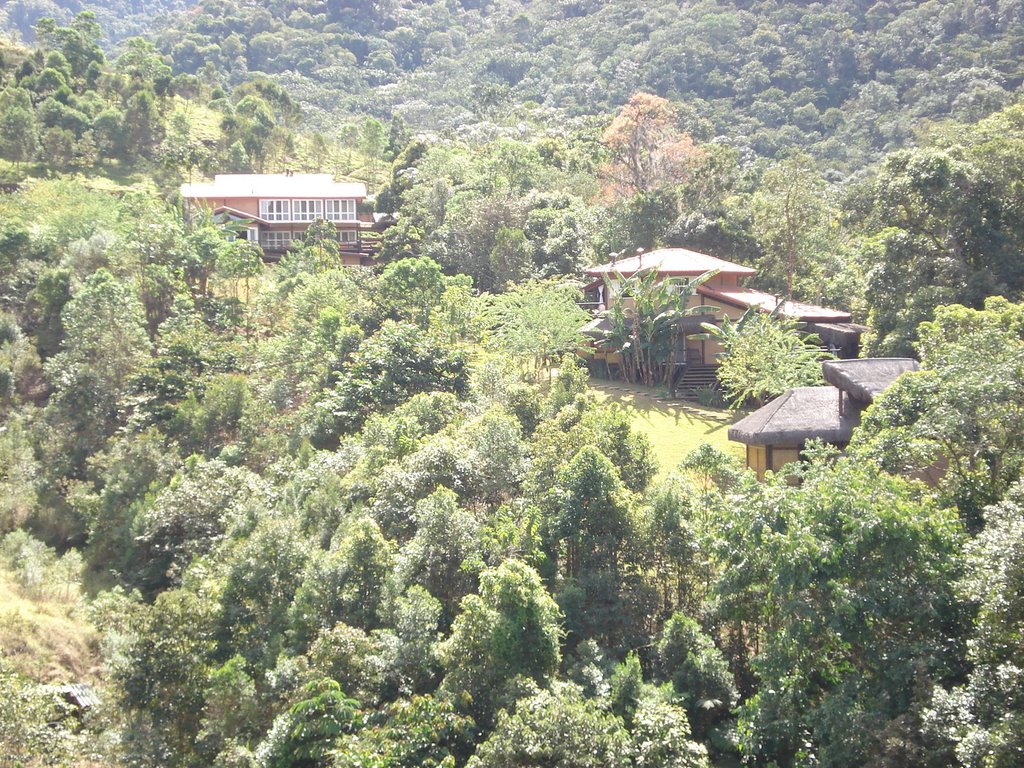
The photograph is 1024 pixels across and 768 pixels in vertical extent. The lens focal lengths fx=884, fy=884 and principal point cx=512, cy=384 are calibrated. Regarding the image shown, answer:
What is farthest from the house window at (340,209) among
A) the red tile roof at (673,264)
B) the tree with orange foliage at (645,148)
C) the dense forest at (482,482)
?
the red tile roof at (673,264)

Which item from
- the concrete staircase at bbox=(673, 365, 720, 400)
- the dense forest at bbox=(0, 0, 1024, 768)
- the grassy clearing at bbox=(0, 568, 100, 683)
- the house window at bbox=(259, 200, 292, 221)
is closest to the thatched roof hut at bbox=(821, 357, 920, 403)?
the dense forest at bbox=(0, 0, 1024, 768)

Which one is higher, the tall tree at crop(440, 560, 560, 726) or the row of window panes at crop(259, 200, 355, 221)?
the row of window panes at crop(259, 200, 355, 221)

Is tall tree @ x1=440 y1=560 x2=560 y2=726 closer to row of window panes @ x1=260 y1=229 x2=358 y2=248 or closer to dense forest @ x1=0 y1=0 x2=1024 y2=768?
dense forest @ x1=0 y1=0 x2=1024 y2=768

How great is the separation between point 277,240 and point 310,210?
8.13 ft

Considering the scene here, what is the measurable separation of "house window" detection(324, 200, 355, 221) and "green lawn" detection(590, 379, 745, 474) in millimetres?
23476

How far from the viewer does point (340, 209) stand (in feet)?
157

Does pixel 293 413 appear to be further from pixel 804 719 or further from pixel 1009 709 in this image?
pixel 1009 709

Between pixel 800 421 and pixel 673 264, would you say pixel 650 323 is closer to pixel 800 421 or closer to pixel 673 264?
pixel 673 264

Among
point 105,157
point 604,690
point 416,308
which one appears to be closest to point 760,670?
point 604,690

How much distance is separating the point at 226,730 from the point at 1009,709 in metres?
10.5

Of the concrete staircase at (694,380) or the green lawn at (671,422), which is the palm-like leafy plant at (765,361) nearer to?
the green lawn at (671,422)

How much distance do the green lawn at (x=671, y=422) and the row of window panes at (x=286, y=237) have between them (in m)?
22.4

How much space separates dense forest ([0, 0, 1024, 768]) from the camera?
1139cm

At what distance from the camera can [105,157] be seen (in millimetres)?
50750
